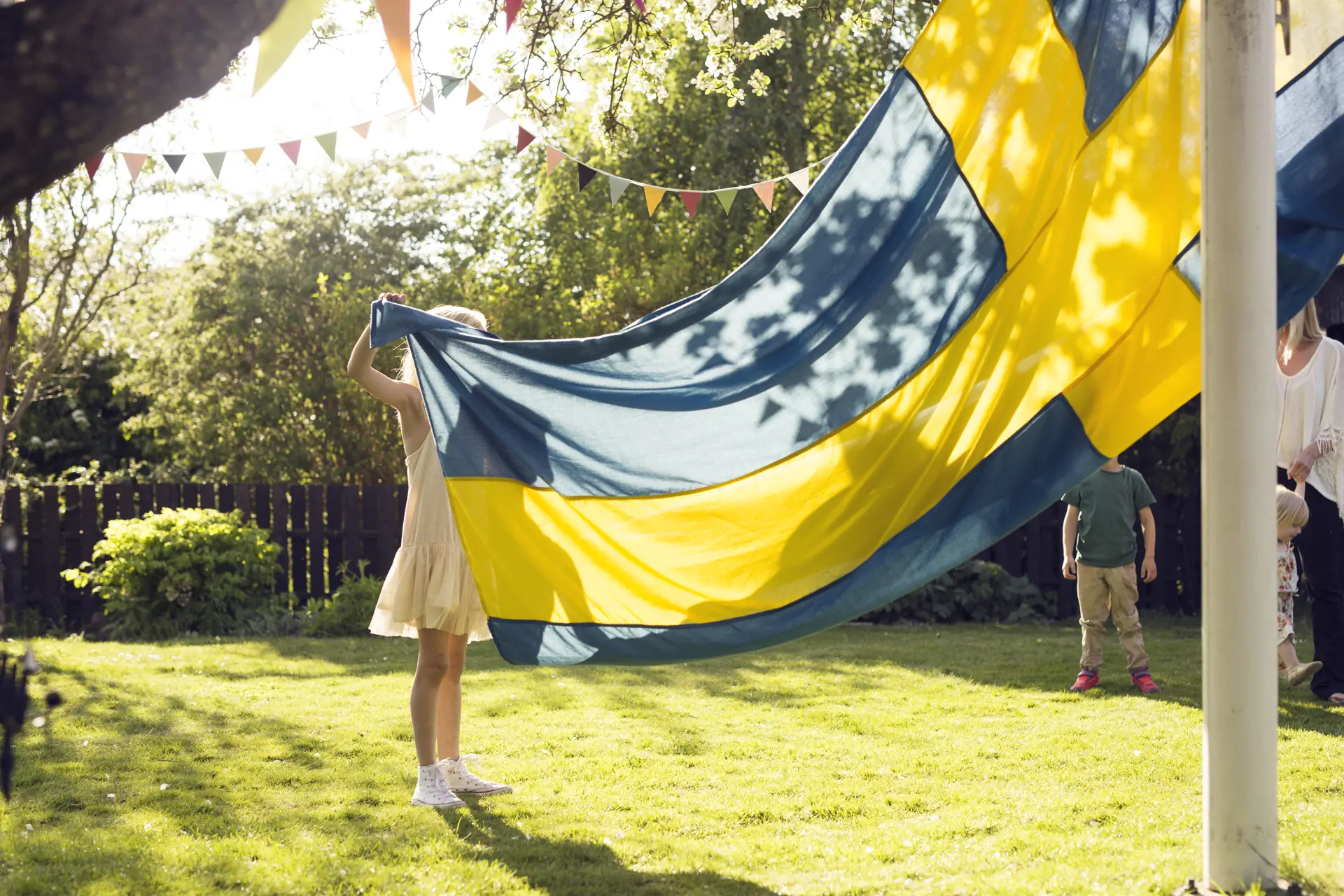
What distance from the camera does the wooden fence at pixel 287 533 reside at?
12398 mm

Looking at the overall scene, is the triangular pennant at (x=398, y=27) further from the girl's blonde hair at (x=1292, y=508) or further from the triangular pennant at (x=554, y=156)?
the girl's blonde hair at (x=1292, y=508)

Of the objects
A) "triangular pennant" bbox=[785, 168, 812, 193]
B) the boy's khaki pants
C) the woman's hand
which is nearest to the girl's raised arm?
"triangular pennant" bbox=[785, 168, 812, 193]

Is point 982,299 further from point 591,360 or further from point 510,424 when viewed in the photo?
point 510,424

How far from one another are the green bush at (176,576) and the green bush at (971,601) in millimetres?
6077

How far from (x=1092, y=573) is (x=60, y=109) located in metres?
6.36

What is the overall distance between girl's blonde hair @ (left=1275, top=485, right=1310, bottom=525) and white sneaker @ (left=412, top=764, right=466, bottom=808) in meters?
4.62

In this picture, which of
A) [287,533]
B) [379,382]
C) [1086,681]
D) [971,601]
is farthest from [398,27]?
[287,533]

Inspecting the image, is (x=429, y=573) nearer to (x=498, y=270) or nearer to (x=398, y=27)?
(x=398, y=27)

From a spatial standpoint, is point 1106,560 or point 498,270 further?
point 498,270

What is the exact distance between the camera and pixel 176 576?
11195 millimetres

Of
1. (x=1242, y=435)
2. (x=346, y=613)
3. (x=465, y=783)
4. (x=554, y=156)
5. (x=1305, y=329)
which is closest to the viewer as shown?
(x=1242, y=435)

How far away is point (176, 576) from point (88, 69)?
940 cm

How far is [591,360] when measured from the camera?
176 inches

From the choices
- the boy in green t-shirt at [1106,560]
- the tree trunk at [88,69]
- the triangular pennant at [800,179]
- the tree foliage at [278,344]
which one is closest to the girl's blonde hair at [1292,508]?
the boy in green t-shirt at [1106,560]
